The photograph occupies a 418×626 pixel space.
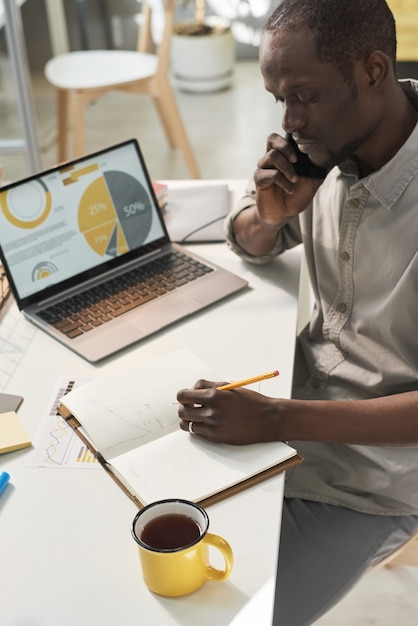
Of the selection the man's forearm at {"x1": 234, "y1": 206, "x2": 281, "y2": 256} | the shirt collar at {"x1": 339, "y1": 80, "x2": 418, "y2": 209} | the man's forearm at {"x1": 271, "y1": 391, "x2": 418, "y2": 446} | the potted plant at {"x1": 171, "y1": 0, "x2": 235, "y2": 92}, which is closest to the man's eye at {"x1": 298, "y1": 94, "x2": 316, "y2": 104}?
the shirt collar at {"x1": 339, "y1": 80, "x2": 418, "y2": 209}

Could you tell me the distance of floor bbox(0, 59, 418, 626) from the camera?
3792 millimetres

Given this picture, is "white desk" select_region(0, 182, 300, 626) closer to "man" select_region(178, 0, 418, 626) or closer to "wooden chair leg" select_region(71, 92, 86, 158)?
"man" select_region(178, 0, 418, 626)

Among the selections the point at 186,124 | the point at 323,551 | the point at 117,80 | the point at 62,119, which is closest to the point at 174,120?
the point at 117,80

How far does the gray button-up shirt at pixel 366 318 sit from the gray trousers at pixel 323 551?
0.02 metres

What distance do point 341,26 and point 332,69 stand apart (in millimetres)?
58

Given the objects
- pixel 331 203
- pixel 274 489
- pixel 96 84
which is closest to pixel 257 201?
pixel 331 203

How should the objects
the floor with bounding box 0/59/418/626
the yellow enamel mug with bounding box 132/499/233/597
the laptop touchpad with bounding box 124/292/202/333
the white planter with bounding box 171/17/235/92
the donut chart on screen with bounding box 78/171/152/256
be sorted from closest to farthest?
the yellow enamel mug with bounding box 132/499/233/597 < the laptop touchpad with bounding box 124/292/202/333 < the donut chart on screen with bounding box 78/171/152/256 < the floor with bounding box 0/59/418/626 < the white planter with bounding box 171/17/235/92

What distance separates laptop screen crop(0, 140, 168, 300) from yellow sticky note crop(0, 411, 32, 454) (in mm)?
295

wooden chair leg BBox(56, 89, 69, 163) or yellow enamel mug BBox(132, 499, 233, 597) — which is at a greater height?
yellow enamel mug BBox(132, 499, 233, 597)

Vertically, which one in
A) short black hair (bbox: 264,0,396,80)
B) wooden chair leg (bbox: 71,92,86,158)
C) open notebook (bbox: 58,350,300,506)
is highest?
short black hair (bbox: 264,0,396,80)

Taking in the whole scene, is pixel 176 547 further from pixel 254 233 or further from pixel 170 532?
pixel 254 233

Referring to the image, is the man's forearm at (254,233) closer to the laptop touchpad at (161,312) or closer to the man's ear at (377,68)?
the laptop touchpad at (161,312)

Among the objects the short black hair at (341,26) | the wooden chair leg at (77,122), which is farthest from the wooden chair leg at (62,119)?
the short black hair at (341,26)

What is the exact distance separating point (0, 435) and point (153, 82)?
8.25 ft
